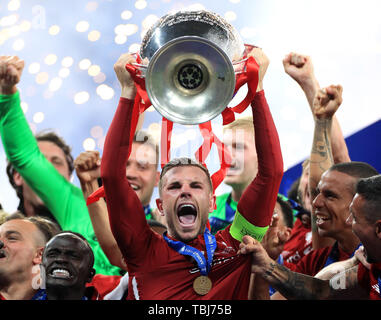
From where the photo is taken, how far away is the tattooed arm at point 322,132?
115 inches

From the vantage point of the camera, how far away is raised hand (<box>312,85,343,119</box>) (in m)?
2.92

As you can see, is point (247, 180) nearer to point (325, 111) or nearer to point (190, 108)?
point (325, 111)

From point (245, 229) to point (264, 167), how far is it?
0.27 meters

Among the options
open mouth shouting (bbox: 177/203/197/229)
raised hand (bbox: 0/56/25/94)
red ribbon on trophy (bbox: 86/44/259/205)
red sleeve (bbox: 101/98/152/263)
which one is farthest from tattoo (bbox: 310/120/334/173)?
raised hand (bbox: 0/56/25/94)

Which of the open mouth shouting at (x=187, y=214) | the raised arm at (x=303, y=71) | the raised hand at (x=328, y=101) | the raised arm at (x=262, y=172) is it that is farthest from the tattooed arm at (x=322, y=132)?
the open mouth shouting at (x=187, y=214)

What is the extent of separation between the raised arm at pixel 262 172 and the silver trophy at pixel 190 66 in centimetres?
16

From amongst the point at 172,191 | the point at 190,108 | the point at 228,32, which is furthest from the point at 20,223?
the point at 228,32

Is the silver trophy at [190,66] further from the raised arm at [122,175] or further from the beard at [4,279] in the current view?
the beard at [4,279]

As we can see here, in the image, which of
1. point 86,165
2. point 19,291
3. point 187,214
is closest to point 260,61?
point 187,214

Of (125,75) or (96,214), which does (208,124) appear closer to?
(125,75)

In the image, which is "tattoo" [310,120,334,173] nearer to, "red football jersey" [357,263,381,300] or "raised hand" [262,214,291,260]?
"raised hand" [262,214,291,260]

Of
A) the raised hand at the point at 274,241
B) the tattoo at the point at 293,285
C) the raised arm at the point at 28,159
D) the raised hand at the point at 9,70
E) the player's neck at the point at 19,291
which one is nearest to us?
the tattoo at the point at 293,285

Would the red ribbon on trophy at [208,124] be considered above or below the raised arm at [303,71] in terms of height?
below

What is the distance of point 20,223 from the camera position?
3.06 metres
